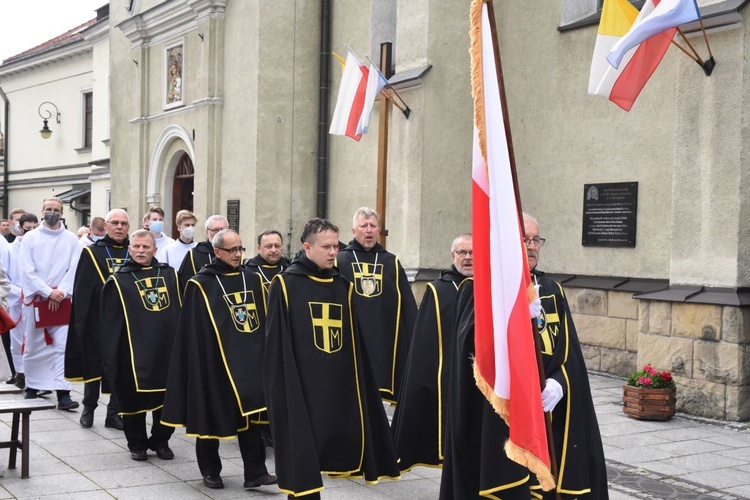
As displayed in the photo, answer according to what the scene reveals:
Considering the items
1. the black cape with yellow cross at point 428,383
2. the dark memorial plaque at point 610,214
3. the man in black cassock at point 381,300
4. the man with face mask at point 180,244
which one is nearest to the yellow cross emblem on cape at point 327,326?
the black cape with yellow cross at point 428,383

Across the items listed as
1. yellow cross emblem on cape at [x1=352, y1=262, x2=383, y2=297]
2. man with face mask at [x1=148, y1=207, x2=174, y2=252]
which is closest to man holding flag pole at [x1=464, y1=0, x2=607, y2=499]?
yellow cross emblem on cape at [x1=352, y1=262, x2=383, y2=297]

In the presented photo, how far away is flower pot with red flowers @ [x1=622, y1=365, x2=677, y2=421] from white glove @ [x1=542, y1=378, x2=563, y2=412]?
474 cm

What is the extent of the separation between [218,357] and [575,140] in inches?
269

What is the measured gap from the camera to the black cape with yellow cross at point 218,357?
6.13m

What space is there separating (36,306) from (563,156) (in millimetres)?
6646

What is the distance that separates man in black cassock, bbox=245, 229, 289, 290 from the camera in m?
7.53

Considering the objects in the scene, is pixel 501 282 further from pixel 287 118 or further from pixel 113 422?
pixel 287 118

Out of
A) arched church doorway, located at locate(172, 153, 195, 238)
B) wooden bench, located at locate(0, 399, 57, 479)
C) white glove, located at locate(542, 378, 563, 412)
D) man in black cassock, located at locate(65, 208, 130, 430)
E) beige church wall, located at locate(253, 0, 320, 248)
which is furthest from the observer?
arched church doorway, located at locate(172, 153, 195, 238)

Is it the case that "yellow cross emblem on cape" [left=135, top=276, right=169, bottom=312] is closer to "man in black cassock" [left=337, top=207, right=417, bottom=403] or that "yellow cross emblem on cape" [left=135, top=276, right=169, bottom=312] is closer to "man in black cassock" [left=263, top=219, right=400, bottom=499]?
"man in black cassock" [left=337, top=207, right=417, bottom=403]

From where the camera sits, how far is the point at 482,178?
12.2ft

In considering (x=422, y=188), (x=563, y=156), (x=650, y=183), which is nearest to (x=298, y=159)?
(x=422, y=188)

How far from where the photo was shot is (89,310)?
8266mm

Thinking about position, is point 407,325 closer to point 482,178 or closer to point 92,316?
point 92,316

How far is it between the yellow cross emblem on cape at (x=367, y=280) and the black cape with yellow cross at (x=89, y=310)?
2.26 metres
